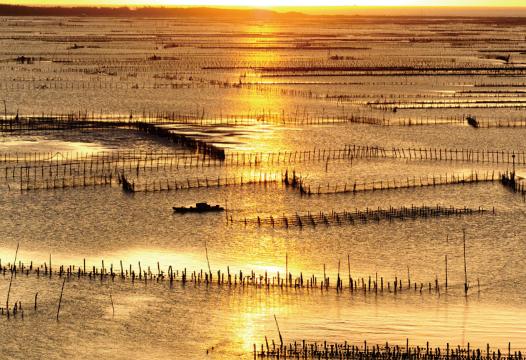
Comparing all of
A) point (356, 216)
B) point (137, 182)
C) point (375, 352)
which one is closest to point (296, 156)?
point (137, 182)

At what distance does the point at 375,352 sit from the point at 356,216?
11604 millimetres

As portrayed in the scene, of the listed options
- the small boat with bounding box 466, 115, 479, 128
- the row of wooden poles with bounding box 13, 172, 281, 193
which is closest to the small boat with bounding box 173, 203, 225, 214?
the row of wooden poles with bounding box 13, 172, 281, 193

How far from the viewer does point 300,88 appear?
65625 millimetres

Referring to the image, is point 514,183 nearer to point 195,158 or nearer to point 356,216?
point 356,216

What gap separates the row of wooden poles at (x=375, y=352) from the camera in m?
19.5

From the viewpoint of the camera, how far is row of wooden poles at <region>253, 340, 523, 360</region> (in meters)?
19.5

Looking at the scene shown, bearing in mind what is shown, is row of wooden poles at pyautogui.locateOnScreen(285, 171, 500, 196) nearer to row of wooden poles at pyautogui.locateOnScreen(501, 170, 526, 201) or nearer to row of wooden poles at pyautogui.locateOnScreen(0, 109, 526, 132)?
row of wooden poles at pyautogui.locateOnScreen(501, 170, 526, 201)

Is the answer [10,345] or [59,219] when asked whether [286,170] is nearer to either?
[59,219]

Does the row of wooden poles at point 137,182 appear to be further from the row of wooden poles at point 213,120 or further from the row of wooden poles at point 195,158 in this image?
the row of wooden poles at point 213,120

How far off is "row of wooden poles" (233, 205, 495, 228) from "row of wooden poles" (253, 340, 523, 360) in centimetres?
1016

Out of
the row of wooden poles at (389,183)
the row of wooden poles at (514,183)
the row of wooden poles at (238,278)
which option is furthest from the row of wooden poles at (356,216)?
the row of wooden poles at (238,278)

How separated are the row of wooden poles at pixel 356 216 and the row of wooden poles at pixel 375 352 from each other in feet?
33.3

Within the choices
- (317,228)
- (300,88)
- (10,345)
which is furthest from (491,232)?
(300,88)

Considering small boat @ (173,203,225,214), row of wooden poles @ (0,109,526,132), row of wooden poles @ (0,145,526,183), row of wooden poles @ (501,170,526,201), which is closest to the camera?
small boat @ (173,203,225,214)
